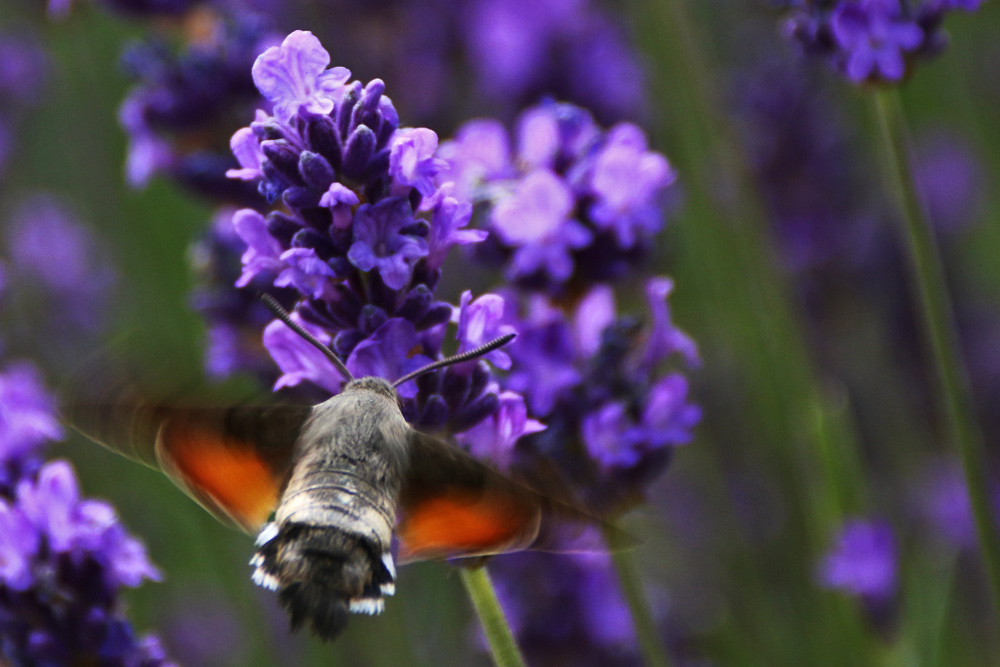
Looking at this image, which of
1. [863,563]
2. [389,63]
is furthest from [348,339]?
[389,63]

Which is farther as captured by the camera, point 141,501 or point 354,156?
point 141,501

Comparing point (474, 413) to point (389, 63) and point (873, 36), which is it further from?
point (389, 63)

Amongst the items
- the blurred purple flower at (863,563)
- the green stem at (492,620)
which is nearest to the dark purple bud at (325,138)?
the green stem at (492,620)

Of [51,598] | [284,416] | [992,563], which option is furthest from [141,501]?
[992,563]

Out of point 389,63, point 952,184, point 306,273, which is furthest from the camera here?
point 952,184

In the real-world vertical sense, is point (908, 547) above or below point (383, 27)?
below

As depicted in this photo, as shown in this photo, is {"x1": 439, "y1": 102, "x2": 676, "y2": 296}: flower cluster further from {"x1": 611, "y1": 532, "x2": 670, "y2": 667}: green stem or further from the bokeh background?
the bokeh background

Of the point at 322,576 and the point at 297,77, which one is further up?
the point at 297,77

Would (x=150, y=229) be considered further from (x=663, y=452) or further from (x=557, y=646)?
(x=663, y=452)
